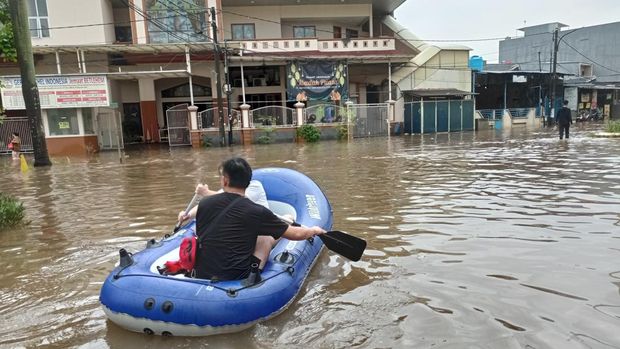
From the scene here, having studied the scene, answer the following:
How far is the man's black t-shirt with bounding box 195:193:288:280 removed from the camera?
12.0ft

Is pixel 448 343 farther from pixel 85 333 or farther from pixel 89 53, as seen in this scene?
pixel 89 53

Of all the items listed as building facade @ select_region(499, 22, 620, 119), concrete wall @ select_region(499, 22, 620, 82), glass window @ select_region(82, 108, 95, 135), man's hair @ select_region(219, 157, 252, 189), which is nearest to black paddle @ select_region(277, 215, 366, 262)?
man's hair @ select_region(219, 157, 252, 189)

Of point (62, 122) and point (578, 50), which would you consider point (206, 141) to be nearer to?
point (62, 122)

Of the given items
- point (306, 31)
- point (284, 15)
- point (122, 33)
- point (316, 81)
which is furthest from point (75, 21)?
point (306, 31)

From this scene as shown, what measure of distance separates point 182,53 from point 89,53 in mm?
4503

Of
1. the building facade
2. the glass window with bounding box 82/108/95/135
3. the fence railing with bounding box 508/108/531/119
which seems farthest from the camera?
the building facade

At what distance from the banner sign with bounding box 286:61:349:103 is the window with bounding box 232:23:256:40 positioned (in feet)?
13.4

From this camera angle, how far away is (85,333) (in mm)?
3672

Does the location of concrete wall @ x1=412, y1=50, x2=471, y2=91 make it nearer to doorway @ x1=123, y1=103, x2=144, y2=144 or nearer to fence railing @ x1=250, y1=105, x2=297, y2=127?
fence railing @ x1=250, y1=105, x2=297, y2=127

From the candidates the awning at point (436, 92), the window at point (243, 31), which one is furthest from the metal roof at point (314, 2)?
the awning at point (436, 92)

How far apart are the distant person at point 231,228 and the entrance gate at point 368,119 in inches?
841

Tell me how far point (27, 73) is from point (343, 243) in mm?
14700

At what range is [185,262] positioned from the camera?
3863 millimetres

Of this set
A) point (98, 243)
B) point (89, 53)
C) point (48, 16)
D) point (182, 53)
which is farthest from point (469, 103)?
point (98, 243)
